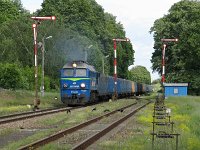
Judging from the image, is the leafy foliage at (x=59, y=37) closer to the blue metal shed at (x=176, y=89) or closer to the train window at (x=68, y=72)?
the blue metal shed at (x=176, y=89)

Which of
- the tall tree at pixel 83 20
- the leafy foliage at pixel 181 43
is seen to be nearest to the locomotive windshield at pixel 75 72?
the leafy foliage at pixel 181 43

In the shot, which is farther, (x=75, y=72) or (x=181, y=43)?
(x=181, y=43)

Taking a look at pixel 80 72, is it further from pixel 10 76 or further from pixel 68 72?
pixel 10 76

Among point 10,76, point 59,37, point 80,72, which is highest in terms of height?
point 59,37

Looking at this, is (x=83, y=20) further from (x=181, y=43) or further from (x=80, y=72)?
(x=80, y=72)

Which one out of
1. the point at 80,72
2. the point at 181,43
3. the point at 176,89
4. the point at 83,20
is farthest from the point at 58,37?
the point at 80,72

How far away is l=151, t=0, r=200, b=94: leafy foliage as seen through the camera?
65.8 metres

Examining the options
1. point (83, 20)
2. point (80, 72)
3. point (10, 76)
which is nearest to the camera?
point (80, 72)

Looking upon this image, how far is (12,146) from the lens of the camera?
14.7 metres

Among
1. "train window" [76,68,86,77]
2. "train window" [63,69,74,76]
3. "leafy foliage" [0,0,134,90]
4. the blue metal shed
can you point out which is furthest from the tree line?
"train window" [76,68,86,77]

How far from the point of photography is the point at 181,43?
67.2m

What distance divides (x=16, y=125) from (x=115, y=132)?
5.19 meters

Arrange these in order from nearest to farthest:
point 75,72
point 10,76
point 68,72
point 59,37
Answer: point 75,72 → point 68,72 → point 10,76 → point 59,37

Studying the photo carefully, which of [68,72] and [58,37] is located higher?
[58,37]
